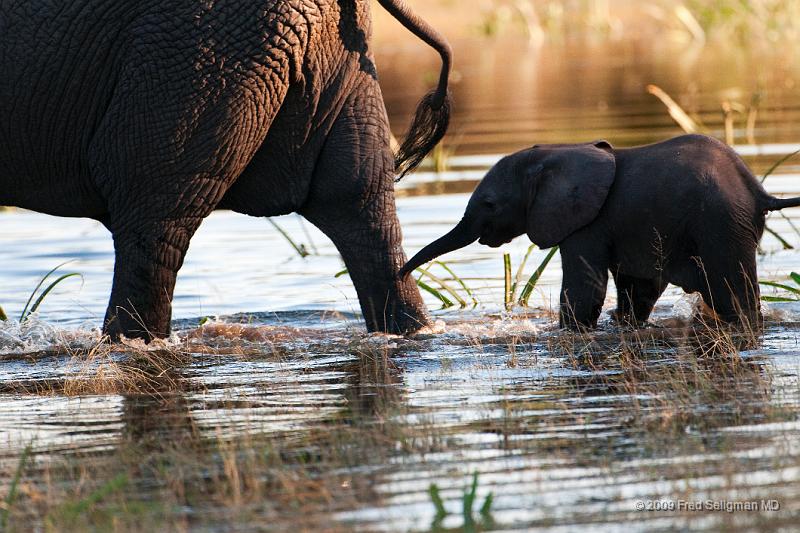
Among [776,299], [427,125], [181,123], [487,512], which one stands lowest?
[487,512]

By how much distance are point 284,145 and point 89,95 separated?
98cm

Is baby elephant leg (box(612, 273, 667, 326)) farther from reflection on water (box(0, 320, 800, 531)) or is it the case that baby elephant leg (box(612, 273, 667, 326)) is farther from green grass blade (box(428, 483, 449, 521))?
green grass blade (box(428, 483, 449, 521))

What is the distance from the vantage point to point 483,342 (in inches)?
288

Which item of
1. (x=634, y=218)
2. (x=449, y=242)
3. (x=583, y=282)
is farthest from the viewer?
(x=449, y=242)

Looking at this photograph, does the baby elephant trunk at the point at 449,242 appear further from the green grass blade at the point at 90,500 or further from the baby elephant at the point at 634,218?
the green grass blade at the point at 90,500

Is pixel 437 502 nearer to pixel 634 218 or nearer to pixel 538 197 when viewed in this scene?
pixel 634 218

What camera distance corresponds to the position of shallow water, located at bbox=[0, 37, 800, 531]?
443 cm

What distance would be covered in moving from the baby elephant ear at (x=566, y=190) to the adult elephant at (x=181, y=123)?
0.81 meters

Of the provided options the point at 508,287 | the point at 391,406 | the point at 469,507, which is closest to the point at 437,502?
the point at 469,507

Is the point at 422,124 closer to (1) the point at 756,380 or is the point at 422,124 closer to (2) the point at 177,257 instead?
(2) the point at 177,257

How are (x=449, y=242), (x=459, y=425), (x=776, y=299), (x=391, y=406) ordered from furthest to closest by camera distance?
(x=776, y=299), (x=449, y=242), (x=391, y=406), (x=459, y=425)

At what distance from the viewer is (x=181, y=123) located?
6.94 m

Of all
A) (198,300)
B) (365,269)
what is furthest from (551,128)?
(365,269)

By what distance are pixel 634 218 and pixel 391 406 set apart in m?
1.95
